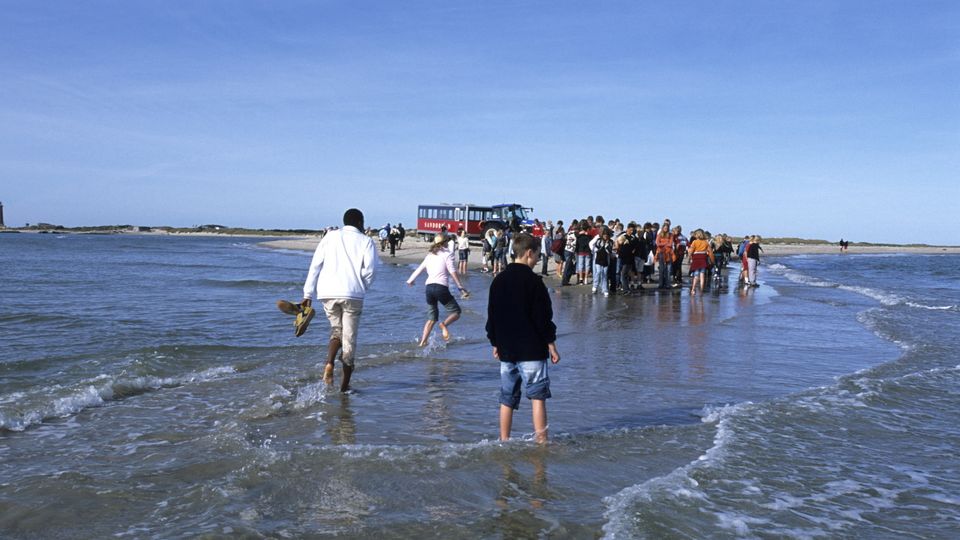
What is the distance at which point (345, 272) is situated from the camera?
7770 mm

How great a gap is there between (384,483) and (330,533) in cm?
89

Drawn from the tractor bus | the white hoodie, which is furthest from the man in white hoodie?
the tractor bus

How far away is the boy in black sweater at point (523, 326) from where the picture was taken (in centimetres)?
571

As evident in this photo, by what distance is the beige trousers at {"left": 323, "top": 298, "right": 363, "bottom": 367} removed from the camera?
25.6ft

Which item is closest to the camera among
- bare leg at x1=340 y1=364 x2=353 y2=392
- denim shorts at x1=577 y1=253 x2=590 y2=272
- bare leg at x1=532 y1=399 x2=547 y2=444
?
bare leg at x1=532 y1=399 x2=547 y2=444

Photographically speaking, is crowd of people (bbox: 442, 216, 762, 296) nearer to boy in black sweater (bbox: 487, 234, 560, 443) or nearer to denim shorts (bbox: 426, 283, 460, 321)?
denim shorts (bbox: 426, 283, 460, 321)

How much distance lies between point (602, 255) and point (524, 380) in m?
14.8

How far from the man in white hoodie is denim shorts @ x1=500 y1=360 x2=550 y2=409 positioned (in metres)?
2.48

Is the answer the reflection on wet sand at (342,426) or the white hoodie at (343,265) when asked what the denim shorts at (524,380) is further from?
the white hoodie at (343,265)

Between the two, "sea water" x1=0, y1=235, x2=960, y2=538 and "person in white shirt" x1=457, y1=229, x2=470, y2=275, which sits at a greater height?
"person in white shirt" x1=457, y1=229, x2=470, y2=275

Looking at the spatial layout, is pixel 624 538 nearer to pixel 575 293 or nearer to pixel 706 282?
pixel 575 293

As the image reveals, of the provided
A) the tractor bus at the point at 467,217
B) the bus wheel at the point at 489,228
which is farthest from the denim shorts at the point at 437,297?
the tractor bus at the point at 467,217

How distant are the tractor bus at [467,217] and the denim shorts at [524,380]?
1504 inches

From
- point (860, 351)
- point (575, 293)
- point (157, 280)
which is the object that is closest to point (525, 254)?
point (860, 351)
